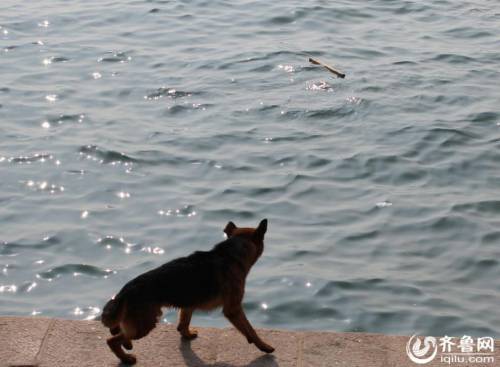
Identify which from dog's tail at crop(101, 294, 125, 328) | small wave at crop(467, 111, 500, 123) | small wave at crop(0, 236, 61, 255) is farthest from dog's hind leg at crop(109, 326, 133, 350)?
small wave at crop(467, 111, 500, 123)

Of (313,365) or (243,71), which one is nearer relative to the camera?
(313,365)

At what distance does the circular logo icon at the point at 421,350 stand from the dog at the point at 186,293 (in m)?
0.86

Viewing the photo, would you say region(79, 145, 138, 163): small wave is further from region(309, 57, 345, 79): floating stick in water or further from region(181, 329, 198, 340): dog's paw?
region(181, 329, 198, 340): dog's paw

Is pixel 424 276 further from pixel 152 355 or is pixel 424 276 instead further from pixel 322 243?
pixel 152 355

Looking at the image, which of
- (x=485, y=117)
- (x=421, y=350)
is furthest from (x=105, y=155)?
(x=421, y=350)

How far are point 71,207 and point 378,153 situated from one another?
364 centimetres

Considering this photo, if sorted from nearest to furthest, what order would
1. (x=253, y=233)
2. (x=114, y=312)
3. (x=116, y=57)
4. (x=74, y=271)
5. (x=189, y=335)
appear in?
(x=114, y=312) < (x=189, y=335) < (x=253, y=233) < (x=74, y=271) < (x=116, y=57)

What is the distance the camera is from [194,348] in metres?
6.88

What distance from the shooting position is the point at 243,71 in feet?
50.8

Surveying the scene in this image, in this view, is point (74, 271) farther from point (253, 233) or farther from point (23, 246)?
point (253, 233)

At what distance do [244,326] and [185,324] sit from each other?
38 cm

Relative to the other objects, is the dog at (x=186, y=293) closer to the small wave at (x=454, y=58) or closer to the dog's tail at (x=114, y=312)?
the dog's tail at (x=114, y=312)

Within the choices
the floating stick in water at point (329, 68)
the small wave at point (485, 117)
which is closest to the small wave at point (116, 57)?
the floating stick in water at point (329, 68)

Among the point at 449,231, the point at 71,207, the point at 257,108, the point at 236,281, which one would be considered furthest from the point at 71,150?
the point at 236,281
